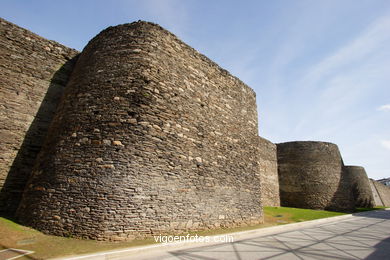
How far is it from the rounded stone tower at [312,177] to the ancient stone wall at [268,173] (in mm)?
1355

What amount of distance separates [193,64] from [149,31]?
237cm

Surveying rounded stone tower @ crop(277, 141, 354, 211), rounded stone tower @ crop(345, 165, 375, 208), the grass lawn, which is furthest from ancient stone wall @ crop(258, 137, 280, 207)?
rounded stone tower @ crop(345, 165, 375, 208)

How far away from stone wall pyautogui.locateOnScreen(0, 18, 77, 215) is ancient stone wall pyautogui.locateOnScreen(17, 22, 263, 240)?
129 cm

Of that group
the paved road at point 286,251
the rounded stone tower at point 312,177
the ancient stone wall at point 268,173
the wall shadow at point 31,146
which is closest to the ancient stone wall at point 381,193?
the rounded stone tower at point 312,177

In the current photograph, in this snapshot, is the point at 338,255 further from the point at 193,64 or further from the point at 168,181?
the point at 193,64

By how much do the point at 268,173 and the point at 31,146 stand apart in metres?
18.8

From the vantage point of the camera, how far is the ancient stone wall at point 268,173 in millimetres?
19969

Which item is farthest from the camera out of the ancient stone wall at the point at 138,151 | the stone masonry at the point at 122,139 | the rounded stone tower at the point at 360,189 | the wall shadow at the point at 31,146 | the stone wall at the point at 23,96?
the rounded stone tower at the point at 360,189

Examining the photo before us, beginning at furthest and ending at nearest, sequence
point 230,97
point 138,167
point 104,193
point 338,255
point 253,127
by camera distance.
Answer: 1. point 253,127
2. point 230,97
3. point 138,167
4. point 104,193
5. point 338,255

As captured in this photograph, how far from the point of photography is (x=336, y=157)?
23906 mm

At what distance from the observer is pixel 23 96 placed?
8.86 m

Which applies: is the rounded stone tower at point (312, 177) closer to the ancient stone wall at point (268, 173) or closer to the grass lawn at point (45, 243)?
the ancient stone wall at point (268, 173)

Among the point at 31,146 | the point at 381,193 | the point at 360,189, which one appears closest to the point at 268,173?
the point at 31,146

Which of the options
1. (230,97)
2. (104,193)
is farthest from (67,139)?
(230,97)
